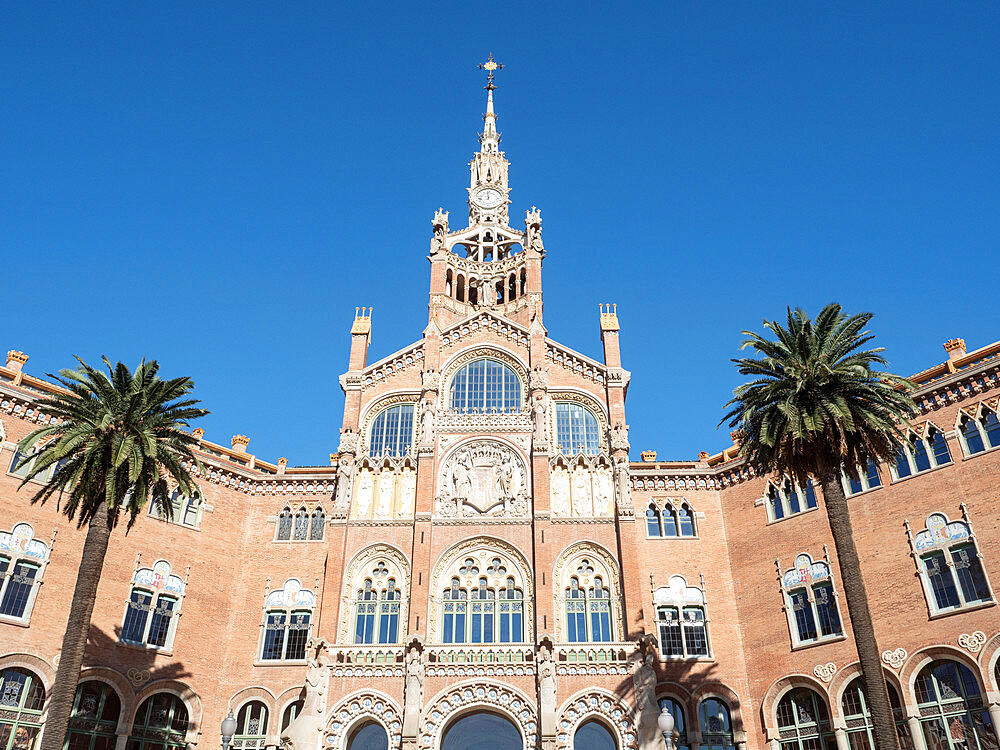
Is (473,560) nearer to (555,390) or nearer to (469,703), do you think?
(469,703)

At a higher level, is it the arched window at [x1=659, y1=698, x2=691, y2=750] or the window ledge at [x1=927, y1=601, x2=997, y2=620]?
the window ledge at [x1=927, y1=601, x2=997, y2=620]

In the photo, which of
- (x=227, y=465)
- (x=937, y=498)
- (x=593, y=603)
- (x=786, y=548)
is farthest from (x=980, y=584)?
(x=227, y=465)

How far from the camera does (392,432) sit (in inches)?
1879

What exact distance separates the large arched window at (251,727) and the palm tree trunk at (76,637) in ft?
40.9

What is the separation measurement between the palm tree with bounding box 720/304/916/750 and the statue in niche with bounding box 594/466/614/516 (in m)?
11.9

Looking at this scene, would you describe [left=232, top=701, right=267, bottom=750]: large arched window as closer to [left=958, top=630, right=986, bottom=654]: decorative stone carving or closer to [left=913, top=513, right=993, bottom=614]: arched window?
[left=913, top=513, right=993, bottom=614]: arched window

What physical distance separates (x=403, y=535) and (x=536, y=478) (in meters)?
7.56

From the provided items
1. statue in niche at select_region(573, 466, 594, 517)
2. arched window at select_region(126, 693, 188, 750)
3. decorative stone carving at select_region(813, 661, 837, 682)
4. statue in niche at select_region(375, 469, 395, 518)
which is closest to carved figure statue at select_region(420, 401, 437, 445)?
statue in niche at select_region(375, 469, 395, 518)

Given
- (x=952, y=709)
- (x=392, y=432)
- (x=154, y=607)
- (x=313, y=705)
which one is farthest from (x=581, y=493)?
(x=154, y=607)

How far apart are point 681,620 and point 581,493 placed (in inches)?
319

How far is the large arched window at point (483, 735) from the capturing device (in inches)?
1743

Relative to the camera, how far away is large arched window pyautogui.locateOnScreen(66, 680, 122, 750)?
36.3 meters

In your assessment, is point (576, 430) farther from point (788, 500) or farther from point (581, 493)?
point (788, 500)

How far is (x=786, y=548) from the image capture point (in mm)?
41594
